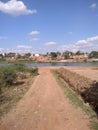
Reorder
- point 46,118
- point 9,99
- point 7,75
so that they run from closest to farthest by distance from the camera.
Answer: point 46,118, point 9,99, point 7,75

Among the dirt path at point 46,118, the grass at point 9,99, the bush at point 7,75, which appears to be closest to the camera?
the dirt path at point 46,118

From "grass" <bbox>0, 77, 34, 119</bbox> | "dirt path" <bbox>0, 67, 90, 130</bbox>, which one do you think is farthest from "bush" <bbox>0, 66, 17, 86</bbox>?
"dirt path" <bbox>0, 67, 90, 130</bbox>

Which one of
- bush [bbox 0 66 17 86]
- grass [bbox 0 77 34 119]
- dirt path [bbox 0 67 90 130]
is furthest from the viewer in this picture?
bush [bbox 0 66 17 86]

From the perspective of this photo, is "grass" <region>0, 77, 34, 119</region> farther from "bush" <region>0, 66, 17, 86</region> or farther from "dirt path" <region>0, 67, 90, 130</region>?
"bush" <region>0, 66, 17, 86</region>

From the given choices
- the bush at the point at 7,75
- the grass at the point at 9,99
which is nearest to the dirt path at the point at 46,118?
the grass at the point at 9,99

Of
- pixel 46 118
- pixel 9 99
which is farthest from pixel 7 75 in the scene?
pixel 46 118

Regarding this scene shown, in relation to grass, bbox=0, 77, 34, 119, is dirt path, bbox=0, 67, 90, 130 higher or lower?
higher

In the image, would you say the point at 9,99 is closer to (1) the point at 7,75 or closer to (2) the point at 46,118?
(2) the point at 46,118

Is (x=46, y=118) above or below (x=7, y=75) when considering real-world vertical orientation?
above

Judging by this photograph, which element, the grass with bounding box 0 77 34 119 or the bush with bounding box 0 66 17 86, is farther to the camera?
the bush with bounding box 0 66 17 86

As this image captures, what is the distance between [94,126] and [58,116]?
7.51ft

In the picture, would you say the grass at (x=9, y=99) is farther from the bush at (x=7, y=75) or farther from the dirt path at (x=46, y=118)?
the bush at (x=7, y=75)

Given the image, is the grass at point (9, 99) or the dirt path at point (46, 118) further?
the grass at point (9, 99)

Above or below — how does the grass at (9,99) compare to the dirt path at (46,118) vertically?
below
